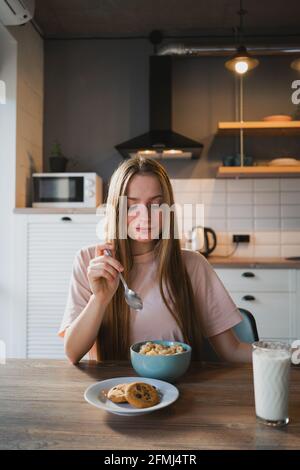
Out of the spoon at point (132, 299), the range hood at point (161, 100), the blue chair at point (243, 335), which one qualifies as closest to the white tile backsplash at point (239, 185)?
the range hood at point (161, 100)

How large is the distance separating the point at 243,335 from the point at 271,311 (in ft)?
4.49

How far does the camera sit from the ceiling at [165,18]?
107 inches

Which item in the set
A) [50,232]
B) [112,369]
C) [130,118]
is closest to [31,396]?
[112,369]

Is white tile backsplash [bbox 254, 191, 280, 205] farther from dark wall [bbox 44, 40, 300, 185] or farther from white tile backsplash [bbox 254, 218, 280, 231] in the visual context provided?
dark wall [bbox 44, 40, 300, 185]

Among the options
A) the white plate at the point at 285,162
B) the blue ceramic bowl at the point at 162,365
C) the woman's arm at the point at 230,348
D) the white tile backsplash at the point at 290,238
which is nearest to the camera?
the blue ceramic bowl at the point at 162,365

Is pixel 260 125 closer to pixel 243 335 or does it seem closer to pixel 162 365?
pixel 243 335

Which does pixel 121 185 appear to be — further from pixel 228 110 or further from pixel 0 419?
pixel 228 110

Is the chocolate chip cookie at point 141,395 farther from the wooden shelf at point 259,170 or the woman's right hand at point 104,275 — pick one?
the wooden shelf at point 259,170

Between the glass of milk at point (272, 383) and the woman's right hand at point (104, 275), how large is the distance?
1.25 ft

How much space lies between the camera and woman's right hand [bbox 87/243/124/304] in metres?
0.96

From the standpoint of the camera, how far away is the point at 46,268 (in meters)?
2.65

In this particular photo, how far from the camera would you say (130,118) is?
3209 millimetres

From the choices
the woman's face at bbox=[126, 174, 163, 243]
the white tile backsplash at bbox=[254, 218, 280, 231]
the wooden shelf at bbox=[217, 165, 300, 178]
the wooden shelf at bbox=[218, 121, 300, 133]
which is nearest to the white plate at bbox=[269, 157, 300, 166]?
the wooden shelf at bbox=[217, 165, 300, 178]
